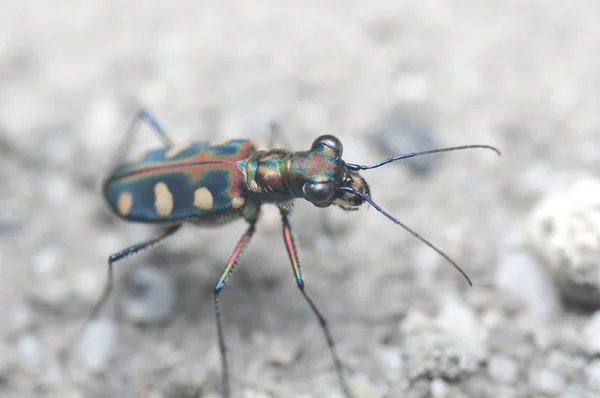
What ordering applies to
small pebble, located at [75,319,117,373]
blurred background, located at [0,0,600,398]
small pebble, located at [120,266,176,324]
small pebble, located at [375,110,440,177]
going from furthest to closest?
small pebble, located at [375,110,440,177] → small pebble, located at [120,266,176,324] → small pebble, located at [75,319,117,373] → blurred background, located at [0,0,600,398]

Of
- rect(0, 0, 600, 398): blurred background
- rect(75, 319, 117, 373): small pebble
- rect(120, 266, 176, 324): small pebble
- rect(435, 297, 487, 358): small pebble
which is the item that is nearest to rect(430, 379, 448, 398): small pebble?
rect(0, 0, 600, 398): blurred background

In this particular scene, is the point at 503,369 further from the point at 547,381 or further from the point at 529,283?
the point at 529,283

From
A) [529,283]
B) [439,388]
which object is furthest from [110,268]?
[529,283]

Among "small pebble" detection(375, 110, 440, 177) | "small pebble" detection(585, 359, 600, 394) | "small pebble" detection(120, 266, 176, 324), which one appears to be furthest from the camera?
"small pebble" detection(375, 110, 440, 177)

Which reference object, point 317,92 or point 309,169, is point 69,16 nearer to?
point 317,92

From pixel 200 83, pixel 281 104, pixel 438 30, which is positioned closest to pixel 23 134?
pixel 200 83

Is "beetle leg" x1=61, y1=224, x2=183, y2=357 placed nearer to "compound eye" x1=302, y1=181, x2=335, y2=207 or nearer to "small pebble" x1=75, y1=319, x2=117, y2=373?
"small pebble" x1=75, y1=319, x2=117, y2=373
